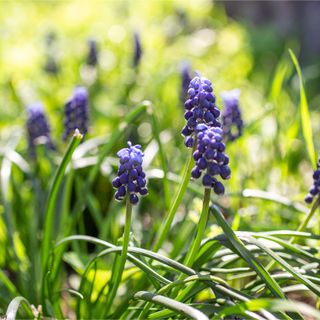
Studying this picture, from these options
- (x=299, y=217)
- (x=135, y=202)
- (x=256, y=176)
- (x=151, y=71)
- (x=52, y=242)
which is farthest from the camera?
(x=151, y=71)

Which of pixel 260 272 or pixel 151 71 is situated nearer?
pixel 260 272

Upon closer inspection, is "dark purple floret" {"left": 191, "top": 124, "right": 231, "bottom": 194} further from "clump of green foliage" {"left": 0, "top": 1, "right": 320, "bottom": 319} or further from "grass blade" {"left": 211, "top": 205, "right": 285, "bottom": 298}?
"grass blade" {"left": 211, "top": 205, "right": 285, "bottom": 298}

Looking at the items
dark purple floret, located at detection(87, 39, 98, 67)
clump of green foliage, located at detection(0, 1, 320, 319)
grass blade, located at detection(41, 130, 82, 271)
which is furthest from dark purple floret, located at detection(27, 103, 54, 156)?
dark purple floret, located at detection(87, 39, 98, 67)

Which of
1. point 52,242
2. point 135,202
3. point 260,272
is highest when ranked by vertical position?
point 135,202

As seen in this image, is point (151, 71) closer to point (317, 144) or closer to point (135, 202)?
point (317, 144)

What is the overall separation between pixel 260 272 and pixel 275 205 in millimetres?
1789

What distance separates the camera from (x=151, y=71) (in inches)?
254

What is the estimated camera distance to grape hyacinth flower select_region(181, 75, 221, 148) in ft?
8.61

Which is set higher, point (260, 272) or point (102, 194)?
point (260, 272)

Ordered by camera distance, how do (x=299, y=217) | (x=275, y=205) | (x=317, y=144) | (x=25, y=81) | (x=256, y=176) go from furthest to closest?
1. (x=25, y=81)
2. (x=317, y=144)
3. (x=256, y=176)
4. (x=275, y=205)
5. (x=299, y=217)

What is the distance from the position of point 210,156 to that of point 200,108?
27 cm

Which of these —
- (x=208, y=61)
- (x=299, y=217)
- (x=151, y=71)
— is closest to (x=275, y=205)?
(x=299, y=217)

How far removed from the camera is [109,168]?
4.51 meters

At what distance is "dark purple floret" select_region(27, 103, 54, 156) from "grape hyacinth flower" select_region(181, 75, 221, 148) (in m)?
1.69
